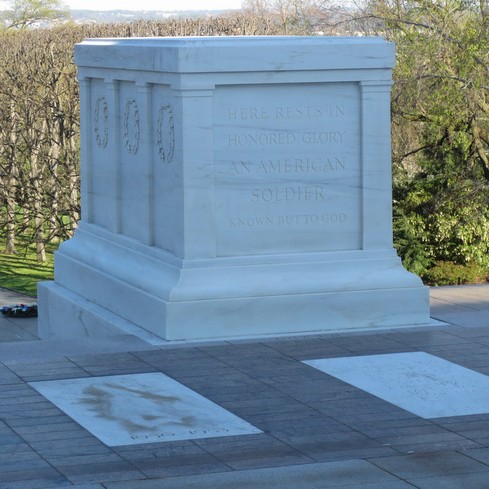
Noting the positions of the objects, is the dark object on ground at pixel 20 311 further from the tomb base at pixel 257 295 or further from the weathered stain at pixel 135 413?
the weathered stain at pixel 135 413

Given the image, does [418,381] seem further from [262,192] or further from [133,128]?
[133,128]

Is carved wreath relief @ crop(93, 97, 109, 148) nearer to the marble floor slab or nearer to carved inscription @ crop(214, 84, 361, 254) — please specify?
carved inscription @ crop(214, 84, 361, 254)

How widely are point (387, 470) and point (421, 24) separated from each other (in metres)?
14.7

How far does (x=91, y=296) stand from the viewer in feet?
36.3

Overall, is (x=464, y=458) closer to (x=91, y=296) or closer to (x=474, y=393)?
(x=474, y=393)

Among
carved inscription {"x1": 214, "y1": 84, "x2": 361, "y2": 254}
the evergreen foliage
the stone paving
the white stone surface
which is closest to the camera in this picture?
the stone paving

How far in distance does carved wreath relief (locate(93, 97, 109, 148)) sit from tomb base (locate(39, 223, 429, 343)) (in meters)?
1.38

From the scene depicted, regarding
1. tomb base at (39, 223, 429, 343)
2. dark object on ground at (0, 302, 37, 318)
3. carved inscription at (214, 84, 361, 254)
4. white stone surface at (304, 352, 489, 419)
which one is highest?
carved inscription at (214, 84, 361, 254)

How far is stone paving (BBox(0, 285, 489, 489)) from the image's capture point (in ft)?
19.3

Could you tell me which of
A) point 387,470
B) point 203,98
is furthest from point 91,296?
point 387,470

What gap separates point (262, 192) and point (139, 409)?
9.66 feet

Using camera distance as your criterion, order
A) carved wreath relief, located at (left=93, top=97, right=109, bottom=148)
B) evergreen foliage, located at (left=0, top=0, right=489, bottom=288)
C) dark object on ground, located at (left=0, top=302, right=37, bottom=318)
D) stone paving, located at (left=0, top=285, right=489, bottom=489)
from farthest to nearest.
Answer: evergreen foliage, located at (left=0, top=0, right=489, bottom=288), dark object on ground, located at (left=0, top=302, right=37, bottom=318), carved wreath relief, located at (left=93, top=97, right=109, bottom=148), stone paving, located at (left=0, top=285, right=489, bottom=489)

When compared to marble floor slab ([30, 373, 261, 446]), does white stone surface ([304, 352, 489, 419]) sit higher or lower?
lower

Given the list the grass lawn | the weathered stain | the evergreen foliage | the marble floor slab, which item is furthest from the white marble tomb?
the grass lawn
